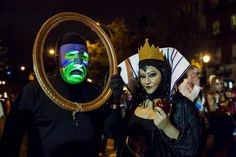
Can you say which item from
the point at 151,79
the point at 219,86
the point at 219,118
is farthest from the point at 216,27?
the point at 151,79

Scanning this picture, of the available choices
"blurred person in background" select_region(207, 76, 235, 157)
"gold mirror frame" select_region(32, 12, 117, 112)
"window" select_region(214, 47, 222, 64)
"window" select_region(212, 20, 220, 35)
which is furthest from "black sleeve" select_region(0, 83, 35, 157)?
"window" select_region(212, 20, 220, 35)

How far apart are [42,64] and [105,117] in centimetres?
81

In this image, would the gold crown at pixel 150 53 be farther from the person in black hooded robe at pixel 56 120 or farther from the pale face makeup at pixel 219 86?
the pale face makeup at pixel 219 86

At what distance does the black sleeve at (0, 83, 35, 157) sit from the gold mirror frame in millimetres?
266

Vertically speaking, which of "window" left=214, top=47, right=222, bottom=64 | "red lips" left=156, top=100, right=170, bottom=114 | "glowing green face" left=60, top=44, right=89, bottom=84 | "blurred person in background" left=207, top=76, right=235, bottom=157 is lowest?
"blurred person in background" left=207, top=76, right=235, bottom=157

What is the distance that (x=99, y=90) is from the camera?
152 inches

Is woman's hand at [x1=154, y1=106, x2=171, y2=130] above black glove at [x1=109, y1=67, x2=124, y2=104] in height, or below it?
below

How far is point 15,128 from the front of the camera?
137 inches

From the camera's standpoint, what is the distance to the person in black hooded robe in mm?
3494

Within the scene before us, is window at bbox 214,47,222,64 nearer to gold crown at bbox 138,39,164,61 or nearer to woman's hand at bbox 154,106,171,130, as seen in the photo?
gold crown at bbox 138,39,164,61

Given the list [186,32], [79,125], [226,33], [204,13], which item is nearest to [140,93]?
[79,125]

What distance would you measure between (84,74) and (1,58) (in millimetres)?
27171

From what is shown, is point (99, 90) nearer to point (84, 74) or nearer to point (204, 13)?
point (84, 74)

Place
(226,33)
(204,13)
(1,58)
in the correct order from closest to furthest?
(1,58) < (226,33) < (204,13)
